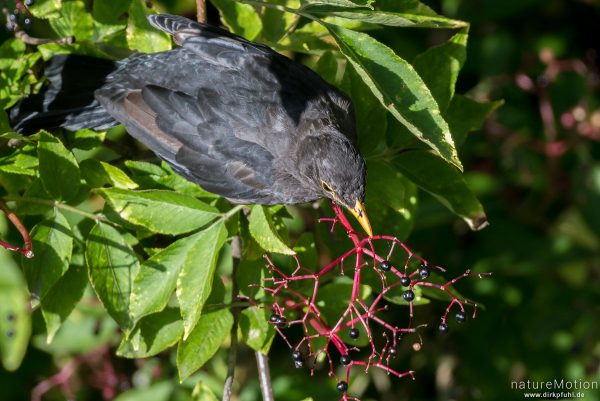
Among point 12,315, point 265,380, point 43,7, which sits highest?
point 43,7

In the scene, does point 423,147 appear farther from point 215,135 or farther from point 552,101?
point 552,101

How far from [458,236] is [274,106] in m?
1.82

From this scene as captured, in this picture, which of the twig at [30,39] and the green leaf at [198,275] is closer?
the green leaf at [198,275]

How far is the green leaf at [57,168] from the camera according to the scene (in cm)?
256

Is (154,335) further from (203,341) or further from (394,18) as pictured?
(394,18)

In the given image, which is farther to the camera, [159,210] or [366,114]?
[366,114]

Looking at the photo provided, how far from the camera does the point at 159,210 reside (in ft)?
8.67

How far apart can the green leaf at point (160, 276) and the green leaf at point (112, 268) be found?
6 cm

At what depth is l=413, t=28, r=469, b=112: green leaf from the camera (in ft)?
9.28

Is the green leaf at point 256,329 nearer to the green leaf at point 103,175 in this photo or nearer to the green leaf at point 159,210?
the green leaf at point 159,210

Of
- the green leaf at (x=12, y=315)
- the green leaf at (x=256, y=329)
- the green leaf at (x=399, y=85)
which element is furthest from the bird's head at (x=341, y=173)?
the green leaf at (x=12, y=315)

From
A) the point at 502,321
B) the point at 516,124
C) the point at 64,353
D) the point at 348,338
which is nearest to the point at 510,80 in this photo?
the point at 516,124

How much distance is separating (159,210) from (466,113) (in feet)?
3.76

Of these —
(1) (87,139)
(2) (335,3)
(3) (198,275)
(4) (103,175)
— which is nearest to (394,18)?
(2) (335,3)
